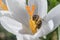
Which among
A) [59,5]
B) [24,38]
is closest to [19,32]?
[24,38]

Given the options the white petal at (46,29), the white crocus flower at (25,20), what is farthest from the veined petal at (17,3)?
the white petal at (46,29)

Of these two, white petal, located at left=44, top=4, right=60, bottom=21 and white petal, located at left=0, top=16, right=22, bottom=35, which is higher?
white petal, located at left=44, top=4, right=60, bottom=21

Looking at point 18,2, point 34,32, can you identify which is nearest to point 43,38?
point 34,32

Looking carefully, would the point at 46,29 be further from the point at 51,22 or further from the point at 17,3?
the point at 17,3

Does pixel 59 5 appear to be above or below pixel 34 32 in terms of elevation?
above

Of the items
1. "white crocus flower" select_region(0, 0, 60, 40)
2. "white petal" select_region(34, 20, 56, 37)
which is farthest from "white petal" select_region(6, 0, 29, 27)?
"white petal" select_region(34, 20, 56, 37)

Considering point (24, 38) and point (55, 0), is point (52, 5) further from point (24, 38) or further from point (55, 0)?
point (24, 38)

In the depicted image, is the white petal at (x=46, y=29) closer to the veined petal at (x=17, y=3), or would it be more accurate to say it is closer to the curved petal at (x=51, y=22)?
the curved petal at (x=51, y=22)

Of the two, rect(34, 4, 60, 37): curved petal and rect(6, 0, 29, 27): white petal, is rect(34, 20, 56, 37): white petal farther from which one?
rect(6, 0, 29, 27): white petal

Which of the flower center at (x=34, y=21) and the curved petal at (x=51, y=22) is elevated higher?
the curved petal at (x=51, y=22)
